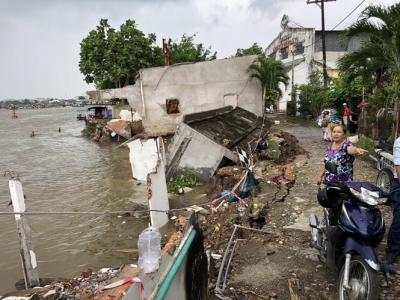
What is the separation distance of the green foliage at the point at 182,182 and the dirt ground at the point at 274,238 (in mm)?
976

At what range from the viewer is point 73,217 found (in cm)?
781

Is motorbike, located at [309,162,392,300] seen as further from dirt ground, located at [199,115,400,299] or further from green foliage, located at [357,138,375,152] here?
green foliage, located at [357,138,375,152]

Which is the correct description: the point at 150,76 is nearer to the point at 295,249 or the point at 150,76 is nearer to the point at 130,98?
the point at 130,98

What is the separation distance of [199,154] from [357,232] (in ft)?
21.0

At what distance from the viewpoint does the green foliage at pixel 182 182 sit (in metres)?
8.72

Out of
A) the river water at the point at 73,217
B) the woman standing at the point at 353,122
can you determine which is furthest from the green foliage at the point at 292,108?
the river water at the point at 73,217

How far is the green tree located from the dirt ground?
1828 centimetres

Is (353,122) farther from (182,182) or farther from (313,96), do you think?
(313,96)

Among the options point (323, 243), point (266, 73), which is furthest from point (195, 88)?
point (323, 243)

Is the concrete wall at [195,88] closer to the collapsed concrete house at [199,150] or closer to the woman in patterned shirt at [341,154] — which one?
the collapsed concrete house at [199,150]

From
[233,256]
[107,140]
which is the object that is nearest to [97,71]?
[107,140]

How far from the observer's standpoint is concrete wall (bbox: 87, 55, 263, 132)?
1772cm

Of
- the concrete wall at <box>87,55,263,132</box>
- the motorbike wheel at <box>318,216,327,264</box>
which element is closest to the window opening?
the concrete wall at <box>87,55,263,132</box>

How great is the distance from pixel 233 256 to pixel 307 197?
7.90 feet
